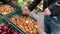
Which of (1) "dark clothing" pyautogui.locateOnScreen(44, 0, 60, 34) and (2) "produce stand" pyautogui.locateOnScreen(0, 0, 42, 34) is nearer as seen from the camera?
(1) "dark clothing" pyautogui.locateOnScreen(44, 0, 60, 34)

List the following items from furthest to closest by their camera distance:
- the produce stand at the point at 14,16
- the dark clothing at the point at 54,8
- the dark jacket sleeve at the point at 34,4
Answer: the dark jacket sleeve at the point at 34,4 → the produce stand at the point at 14,16 → the dark clothing at the point at 54,8

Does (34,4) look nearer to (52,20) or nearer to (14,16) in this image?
(14,16)

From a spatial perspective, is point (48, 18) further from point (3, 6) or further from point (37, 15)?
point (3, 6)

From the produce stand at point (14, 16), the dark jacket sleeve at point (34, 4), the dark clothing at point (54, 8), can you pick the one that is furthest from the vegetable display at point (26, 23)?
the dark clothing at point (54, 8)

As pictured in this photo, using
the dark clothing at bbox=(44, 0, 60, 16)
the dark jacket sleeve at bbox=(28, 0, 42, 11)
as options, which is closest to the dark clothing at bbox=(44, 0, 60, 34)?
the dark clothing at bbox=(44, 0, 60, 16)

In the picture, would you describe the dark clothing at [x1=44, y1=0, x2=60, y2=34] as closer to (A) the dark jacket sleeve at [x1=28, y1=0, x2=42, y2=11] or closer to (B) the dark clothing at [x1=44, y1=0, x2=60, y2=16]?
(B) the dark clothing at [x1=44, y1=0, x2=60, y2=16]

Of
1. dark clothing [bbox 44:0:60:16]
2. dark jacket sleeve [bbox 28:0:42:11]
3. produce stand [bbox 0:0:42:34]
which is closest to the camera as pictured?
dark clothing [bbox 44:0:60:16]

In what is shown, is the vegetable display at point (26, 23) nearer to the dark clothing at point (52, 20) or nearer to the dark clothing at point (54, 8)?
the dark clothing at point (52, 20)

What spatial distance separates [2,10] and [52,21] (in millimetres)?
869

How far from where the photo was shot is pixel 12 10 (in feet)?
8.48

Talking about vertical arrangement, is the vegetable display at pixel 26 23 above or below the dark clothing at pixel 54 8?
below

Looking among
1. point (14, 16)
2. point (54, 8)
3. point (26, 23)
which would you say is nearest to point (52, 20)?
point (54, 8)

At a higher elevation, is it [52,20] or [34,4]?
[34,4]

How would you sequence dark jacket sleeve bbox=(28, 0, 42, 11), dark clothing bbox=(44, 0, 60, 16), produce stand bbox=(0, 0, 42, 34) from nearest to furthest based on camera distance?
dark clothing bbox=(44, 0, 60, 16) → produce stand bbox=(0, 0, 42, 34) → dark jacket sleeve bbox=(28, 0, 42, 11)
